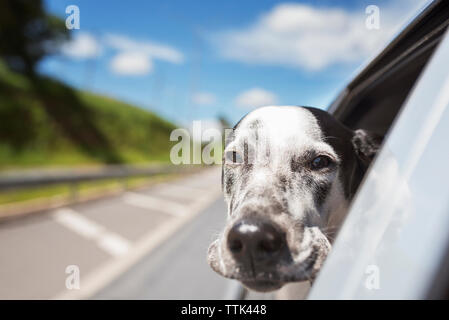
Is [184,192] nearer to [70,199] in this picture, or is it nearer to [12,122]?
[70,199]

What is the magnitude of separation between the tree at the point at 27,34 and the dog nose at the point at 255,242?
31.7 m

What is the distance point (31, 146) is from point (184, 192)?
57.0 ft

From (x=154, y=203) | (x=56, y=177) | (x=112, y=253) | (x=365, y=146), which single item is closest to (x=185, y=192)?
(x=154, y=203)

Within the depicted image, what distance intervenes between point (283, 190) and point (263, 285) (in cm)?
26

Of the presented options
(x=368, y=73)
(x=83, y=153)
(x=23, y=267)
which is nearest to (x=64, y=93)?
(x=83, y=153)

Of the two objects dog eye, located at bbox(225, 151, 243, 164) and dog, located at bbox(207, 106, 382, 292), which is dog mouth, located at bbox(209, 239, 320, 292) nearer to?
dog, located at bbox(207, 106, 382, 292)

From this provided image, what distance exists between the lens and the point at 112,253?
6.87 metres

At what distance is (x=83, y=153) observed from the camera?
31438mm

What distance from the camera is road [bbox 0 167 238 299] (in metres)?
4.60

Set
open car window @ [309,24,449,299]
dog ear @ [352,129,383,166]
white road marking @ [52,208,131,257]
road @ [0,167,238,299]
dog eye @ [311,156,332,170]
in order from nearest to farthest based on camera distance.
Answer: open car window @ [309,24,449,299], dog eye @ [311,156,332,170], dog ear @ [352,129,383,166], road @ [0,167,238,299], white road marking @ [52,208,131,257]

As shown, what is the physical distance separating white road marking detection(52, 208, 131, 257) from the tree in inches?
904

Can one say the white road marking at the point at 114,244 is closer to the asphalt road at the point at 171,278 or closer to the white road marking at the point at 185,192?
the asphalt road at the point at 171,278

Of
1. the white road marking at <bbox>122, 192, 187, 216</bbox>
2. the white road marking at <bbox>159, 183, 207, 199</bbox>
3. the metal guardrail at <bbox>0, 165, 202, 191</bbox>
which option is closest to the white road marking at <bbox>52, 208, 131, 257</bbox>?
the metal guardrail at <bbox>0, 165, 202, 191</bbox>

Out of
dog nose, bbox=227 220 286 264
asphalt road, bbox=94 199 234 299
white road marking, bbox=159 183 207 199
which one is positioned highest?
dog nose, bbox=227 220 286 264
